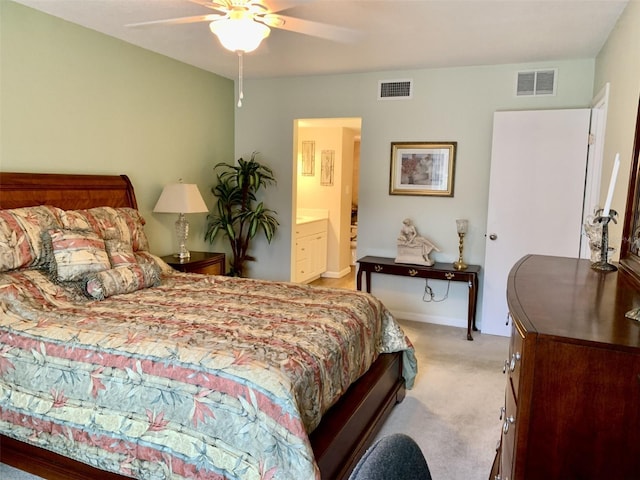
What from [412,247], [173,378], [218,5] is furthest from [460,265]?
[173,378]

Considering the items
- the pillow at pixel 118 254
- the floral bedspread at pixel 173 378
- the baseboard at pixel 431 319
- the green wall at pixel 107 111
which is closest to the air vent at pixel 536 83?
the baseboard at pixel 431 319

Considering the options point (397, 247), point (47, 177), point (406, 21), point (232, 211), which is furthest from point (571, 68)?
point (47, 177)

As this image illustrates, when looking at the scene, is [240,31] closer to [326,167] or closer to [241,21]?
[241,21]

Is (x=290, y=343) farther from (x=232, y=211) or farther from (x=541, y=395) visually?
(x=232, y=211)

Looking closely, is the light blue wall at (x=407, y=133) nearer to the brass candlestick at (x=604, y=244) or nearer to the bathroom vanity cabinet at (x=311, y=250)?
the bathroom vanity cabinet at (x=311, y=250)

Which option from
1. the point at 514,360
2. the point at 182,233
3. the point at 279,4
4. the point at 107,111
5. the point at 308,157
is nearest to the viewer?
the point at 514,360

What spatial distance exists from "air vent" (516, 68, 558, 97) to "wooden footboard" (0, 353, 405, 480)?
3106 mm

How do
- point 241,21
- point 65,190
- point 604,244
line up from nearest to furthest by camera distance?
point 604,244
point 241,21
point 65,190

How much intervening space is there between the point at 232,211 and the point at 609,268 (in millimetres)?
4061

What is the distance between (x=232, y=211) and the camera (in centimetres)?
535

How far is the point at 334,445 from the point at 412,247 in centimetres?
285

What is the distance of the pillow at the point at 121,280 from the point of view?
272cm

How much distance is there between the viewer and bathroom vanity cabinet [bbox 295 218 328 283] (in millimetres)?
5863

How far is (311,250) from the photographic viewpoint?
6.29 meters
